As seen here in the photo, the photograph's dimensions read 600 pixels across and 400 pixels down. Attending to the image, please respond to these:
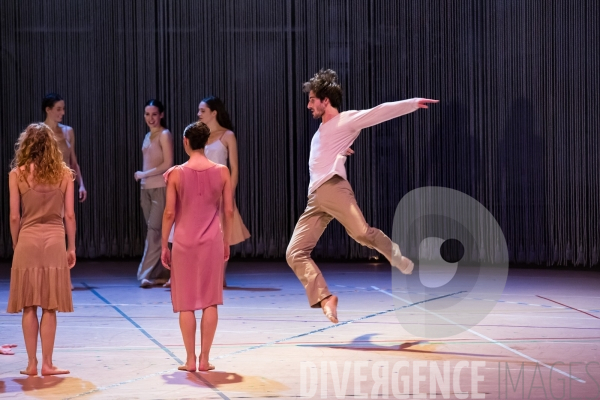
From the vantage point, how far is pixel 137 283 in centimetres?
821

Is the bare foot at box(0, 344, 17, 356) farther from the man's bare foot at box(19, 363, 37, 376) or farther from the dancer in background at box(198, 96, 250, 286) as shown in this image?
the dancer in background at box(198, 96, 250, 286)

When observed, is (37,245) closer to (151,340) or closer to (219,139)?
(151,340)

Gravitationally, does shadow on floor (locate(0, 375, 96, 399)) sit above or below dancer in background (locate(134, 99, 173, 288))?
below

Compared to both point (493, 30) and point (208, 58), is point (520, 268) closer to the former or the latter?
point (493, 30)

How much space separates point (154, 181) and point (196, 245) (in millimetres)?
3675

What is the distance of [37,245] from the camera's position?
14.1 feet

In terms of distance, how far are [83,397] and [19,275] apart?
2.61 ft

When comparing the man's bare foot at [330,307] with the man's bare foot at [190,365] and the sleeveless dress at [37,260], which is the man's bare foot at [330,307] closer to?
the man's bare foot at [190,365]

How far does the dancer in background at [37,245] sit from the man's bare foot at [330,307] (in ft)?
5.04

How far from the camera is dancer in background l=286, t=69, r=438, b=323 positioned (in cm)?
527

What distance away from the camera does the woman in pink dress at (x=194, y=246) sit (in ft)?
14.4

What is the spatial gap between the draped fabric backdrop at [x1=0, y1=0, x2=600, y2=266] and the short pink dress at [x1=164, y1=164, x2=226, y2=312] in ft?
18.5

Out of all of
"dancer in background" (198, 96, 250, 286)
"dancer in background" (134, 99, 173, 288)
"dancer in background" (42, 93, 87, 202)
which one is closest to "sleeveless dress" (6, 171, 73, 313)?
"dancer in background" (198, 96, 250, 286)

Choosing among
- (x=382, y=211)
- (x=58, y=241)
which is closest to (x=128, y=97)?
(x=382, y=211)
